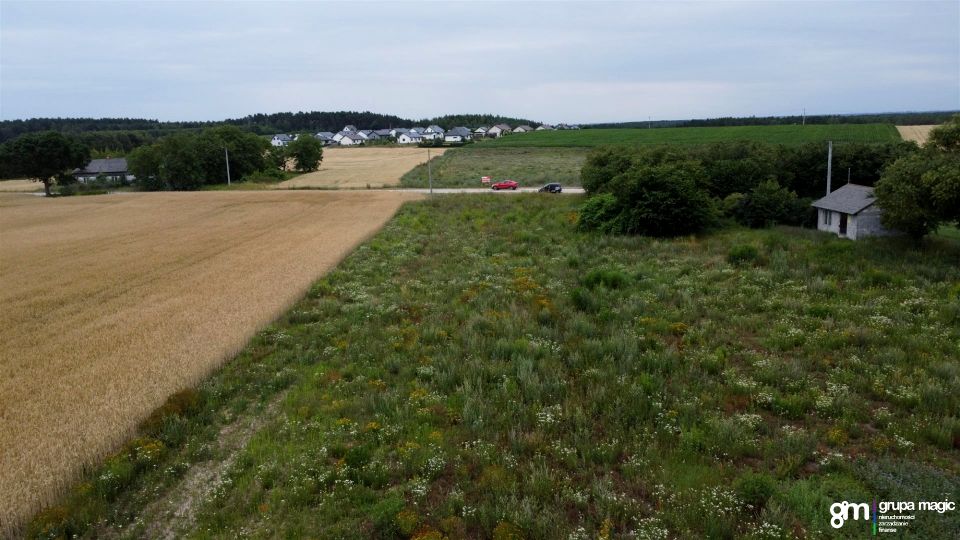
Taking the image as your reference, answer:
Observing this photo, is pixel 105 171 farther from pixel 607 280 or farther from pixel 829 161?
pixel 829 161

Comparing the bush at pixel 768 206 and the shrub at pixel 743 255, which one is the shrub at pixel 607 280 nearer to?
the shrub at pixel 743 255

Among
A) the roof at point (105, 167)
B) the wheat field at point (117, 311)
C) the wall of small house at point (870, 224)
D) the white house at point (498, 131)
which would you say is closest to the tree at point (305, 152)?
the roof at point (105, 167)

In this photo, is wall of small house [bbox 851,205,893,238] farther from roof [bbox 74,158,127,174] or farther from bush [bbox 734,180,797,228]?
roof [bbox 74,158,127,174]

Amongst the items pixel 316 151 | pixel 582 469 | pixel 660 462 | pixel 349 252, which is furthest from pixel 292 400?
pixel 316 151

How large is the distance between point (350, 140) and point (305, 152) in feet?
288

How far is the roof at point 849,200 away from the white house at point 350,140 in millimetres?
145481

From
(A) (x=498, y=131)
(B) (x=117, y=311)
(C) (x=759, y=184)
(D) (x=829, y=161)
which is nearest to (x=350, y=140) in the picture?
(A) (x=498, y=131)

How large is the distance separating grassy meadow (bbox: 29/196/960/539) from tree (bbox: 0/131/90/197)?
64.4 metres

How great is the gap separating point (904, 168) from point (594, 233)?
43.4 ft

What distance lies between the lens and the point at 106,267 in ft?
81.0

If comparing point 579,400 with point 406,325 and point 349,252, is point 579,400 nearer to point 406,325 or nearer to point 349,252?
point 406,325

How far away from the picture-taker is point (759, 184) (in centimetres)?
3167

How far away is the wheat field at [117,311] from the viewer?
9922mm

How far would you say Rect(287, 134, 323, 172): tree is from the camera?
263ft
